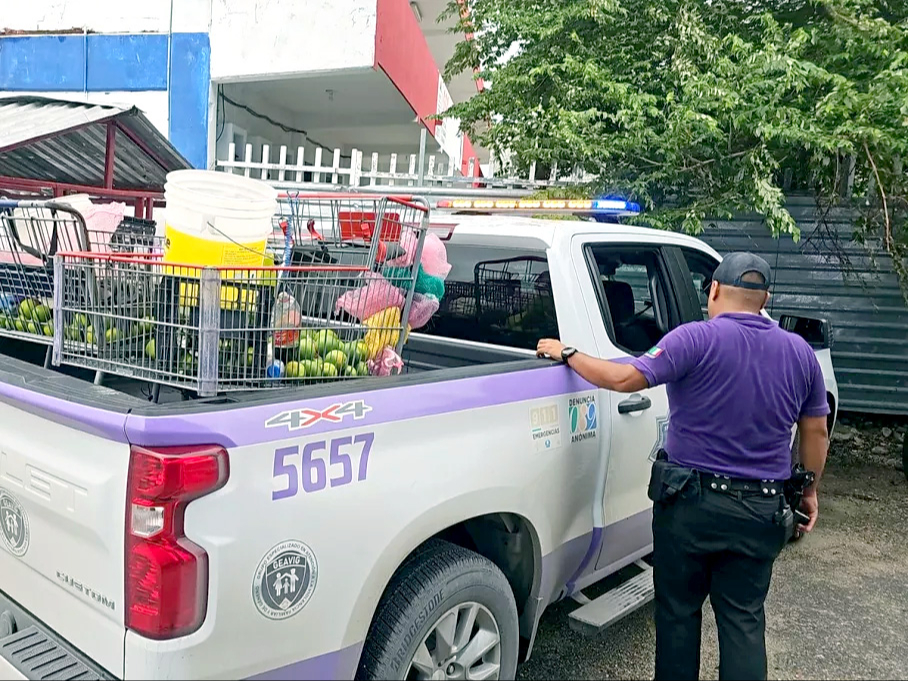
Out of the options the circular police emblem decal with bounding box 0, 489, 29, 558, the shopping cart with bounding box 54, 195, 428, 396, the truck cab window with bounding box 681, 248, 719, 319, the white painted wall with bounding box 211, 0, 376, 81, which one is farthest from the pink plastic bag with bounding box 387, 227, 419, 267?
the white painted wall with bounding box 211, 0, 376, 81

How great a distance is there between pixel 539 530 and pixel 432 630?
0.58 m

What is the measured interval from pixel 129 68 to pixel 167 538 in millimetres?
9627

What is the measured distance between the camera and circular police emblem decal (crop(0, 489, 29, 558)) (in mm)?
2133

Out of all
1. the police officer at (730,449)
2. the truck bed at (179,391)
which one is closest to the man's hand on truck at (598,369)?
the police officer at (730,449)

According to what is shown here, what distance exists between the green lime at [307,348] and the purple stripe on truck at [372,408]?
0.21m

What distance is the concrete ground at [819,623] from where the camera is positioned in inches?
129

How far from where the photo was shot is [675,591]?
2.71 metres

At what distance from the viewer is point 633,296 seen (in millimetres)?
3584

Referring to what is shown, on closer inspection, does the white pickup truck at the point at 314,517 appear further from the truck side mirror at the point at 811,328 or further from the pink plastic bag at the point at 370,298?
the truck side mirror at the point at 811,328

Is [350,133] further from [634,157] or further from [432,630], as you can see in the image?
[432,630]

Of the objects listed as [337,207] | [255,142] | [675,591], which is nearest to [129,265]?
[337,207]

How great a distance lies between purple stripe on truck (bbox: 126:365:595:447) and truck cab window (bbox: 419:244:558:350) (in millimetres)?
411

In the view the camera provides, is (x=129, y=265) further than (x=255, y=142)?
No

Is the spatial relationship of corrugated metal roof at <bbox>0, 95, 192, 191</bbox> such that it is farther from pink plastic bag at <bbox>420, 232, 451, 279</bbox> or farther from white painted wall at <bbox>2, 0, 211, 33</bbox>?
white painted wall at <bbox>2, 0, 211, 33</bbox>
